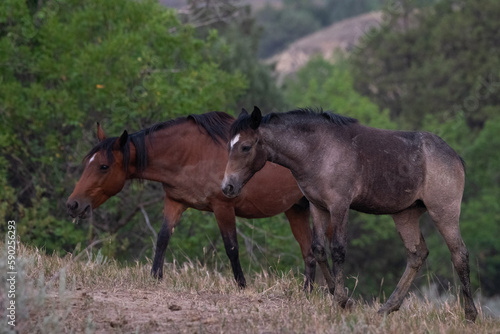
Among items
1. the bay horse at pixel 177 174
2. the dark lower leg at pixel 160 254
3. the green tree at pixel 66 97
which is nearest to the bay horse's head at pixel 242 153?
the bay horse at pixel 177 174

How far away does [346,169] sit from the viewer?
25.9 feet

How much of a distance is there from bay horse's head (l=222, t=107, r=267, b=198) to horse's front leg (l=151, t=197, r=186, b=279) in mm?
2165

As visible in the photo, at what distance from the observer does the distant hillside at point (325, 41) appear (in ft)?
346

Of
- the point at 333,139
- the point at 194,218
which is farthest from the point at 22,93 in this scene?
the point at 333,139

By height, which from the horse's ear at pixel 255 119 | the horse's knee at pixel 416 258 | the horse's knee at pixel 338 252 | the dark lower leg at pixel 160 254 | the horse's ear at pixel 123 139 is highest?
the horse's ear at pixel 255 119

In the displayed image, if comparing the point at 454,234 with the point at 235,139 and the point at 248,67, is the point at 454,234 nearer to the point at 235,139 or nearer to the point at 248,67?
the point at 235,139

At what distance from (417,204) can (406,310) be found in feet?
3.63

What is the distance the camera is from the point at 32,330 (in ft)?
20.2

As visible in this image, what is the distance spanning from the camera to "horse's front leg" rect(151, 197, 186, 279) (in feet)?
31.7

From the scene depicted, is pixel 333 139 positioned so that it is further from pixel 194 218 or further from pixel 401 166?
pixel 194 218

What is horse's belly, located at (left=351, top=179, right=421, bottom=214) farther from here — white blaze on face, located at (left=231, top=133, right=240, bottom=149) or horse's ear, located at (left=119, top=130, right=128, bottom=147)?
horse's ear, located at (left=119, top=130, right=128, bottom=147)

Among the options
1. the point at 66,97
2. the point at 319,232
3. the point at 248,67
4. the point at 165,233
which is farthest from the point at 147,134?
the point at 248,67

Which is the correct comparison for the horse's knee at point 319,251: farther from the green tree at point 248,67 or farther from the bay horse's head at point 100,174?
the green tree at point 248,67

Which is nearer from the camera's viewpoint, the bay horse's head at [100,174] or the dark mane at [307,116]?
the dark mane at [307,116]
